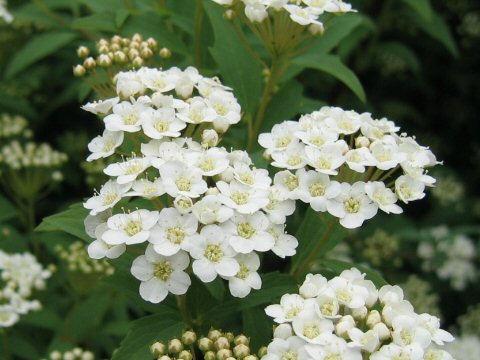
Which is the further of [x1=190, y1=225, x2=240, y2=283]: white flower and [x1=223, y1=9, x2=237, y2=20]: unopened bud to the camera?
[x1=223, y1=9, x2=237, y2=20]: unopened bud

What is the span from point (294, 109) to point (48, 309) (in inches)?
77.0

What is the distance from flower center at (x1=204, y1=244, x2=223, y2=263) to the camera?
2668 millimetres

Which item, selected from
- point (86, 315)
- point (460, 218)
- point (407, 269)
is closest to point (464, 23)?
point (460, 218)

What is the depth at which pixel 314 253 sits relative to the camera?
335 cm

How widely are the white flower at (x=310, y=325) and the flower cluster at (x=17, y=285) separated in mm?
1899

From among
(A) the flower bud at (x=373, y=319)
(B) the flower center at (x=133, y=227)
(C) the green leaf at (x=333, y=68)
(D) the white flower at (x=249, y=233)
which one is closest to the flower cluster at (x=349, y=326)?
(A) the flower bud at (x=373, y=319)

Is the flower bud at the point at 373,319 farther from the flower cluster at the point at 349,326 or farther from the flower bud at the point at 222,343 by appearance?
the flower bud at the point at 222,343

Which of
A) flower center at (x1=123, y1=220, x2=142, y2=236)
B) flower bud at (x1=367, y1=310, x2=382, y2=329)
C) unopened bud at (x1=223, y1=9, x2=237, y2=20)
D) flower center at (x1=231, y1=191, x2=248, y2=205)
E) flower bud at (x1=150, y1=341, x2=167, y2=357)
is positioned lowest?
flower bud at (x1=150, y1=341, x2=167, y2=357)

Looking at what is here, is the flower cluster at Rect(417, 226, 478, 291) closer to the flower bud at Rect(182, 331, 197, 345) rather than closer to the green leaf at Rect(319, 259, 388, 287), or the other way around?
the green leaf at Rect(319, 259, 388, 287)

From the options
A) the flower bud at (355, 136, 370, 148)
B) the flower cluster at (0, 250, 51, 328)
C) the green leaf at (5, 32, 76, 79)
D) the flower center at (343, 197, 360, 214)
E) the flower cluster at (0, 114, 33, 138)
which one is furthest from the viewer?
the flower cluster at (0, 114, 33, 138)

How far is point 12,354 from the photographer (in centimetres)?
448

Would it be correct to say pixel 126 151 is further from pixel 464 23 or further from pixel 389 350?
pixel 464 23

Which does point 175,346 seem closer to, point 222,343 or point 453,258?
point 222,343

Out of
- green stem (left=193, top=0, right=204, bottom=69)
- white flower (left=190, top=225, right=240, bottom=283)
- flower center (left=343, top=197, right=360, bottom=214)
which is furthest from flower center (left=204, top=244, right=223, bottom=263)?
green stem (left=193, top=0, right=204, bottom=69)
